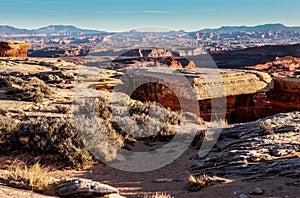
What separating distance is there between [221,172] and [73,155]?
3.16m

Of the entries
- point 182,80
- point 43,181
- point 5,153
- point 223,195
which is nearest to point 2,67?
point 182,80

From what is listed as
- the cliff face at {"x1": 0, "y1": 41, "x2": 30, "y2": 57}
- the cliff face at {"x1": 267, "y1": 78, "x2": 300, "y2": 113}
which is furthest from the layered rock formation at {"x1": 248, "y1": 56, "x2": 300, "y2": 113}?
the cliff face at {"x1": 0, "y1": 41, "x2": 30, "y2": 57}

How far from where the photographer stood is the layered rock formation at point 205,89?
12594 mm

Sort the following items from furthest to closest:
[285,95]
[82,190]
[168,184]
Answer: [285,95] < [168,184] < [82,190]

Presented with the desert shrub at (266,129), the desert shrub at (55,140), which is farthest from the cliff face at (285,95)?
the desert shrub at (55,140)

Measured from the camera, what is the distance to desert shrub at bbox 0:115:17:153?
760 cm

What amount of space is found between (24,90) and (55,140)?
4.87m

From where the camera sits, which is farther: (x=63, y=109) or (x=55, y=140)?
(x=63, y=109)

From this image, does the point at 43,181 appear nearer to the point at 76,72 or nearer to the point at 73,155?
the point at 73,155

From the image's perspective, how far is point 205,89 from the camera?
12500 millimetres

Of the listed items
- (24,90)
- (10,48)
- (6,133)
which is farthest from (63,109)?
(10,48)

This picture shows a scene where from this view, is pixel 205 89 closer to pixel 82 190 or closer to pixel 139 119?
pixel 139 119

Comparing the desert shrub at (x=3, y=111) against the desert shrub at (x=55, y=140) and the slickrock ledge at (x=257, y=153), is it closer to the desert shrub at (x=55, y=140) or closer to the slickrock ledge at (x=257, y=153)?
the desert shrub at (x=55, y=140)

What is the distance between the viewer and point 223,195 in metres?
5.48
